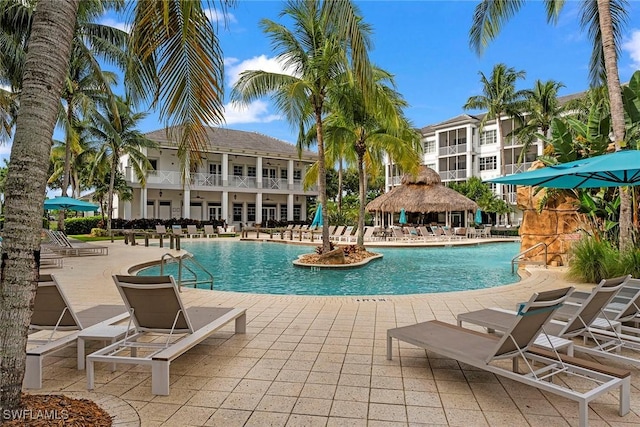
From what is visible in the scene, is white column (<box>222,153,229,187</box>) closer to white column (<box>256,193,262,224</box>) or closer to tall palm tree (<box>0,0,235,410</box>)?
white column (<box>256,193,262,224</box>)

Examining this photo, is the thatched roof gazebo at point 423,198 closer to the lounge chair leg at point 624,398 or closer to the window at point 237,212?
the window at point 237,212

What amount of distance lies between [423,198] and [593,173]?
23055 mm

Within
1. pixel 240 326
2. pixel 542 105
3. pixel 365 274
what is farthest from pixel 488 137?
pixel 240 326

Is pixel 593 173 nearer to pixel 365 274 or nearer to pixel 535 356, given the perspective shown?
pixel 535 356

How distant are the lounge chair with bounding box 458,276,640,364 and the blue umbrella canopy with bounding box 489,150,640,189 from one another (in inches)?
52.7

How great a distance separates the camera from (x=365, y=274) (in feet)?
39.2

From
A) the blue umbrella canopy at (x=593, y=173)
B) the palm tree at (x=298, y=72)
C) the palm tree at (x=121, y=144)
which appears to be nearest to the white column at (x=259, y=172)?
the palm tree at (x=121, y=144)

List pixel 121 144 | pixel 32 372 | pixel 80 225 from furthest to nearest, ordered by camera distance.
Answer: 1. pixel 80 225
2. pixel 121 144
3. pixel 32 372

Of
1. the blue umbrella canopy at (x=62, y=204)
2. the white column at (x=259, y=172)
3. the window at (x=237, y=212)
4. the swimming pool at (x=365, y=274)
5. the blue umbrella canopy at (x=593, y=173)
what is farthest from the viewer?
the window at (x=237, y=212)

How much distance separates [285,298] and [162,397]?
414 cm

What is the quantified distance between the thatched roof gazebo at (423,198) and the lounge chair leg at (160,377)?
25348mm

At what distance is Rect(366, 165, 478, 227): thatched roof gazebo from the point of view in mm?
27766

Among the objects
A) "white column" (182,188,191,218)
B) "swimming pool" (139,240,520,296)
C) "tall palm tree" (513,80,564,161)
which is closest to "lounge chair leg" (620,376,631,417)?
"swimming pool" (139,240,520,296)

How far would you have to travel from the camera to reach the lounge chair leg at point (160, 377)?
3.24m
